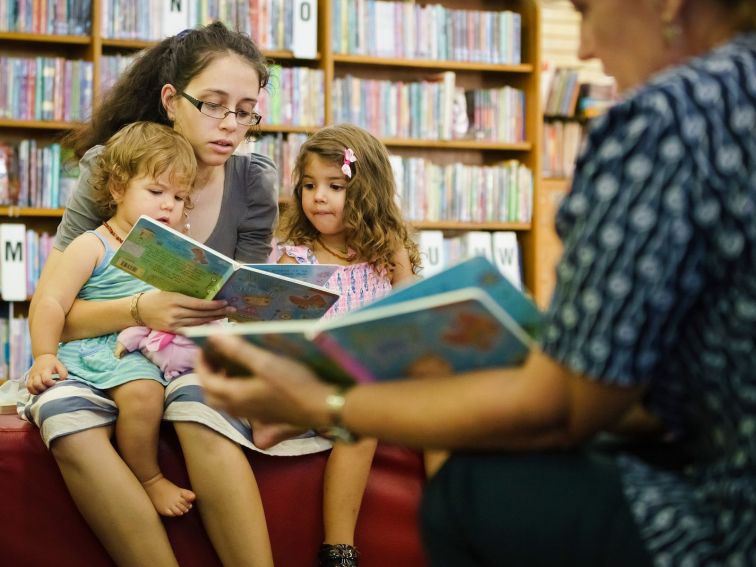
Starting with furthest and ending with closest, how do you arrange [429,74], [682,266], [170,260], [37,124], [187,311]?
[429,74], [37,124], [187,311], [170,260], [682,266]

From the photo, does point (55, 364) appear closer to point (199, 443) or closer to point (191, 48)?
point (199, 443)

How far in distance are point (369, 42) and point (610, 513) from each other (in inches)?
162

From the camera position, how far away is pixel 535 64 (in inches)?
195

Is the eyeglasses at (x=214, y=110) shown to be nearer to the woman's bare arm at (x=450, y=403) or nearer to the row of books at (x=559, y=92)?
the woman's bare arm at (x=450, y=403)

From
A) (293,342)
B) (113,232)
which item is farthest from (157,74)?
(293,342)

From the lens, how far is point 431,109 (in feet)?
15.9

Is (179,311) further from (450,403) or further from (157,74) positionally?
(450,403)

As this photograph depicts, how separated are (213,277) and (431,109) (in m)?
3.24

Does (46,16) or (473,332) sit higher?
(46,16)

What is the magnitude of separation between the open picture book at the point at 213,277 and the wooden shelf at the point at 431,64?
3.02 metres

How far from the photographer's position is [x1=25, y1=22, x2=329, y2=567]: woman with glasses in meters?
1.85

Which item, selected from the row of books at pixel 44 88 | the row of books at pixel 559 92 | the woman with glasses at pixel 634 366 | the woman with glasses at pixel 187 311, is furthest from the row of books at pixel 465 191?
the woman with glasses at pixel 634 366

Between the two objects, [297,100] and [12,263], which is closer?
[12,263]

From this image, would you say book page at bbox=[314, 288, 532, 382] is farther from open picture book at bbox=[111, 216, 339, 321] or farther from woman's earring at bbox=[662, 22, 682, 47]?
open picture book at bbox=[111, 216, 339, 321]
